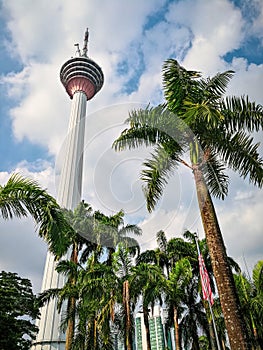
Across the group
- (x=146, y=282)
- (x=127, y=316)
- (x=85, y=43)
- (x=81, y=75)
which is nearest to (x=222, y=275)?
(x=127, y=316)

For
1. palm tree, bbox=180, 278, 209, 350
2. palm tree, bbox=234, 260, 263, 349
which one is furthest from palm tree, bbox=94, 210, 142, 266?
palm tree, bbox=234, 260, 263, 349

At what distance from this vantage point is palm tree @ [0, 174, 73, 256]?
884cm

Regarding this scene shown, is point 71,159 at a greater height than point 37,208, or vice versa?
point 71,159

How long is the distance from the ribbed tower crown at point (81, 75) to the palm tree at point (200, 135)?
157ft

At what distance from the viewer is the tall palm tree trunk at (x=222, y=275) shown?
23.3 feet

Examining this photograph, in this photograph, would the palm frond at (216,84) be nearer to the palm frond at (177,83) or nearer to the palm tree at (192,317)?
the palm frond at (177,83)

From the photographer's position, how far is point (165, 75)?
10.7m

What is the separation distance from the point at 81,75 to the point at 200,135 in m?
49.7

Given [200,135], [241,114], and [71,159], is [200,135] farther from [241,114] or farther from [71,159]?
[71,159]

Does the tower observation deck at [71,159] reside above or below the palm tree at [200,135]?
above

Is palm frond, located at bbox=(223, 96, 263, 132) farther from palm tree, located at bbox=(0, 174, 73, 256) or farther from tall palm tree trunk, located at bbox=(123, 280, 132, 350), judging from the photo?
tall palm tree trunk, located at bbox=(123, 280, 132, 350)

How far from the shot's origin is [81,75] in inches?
2211

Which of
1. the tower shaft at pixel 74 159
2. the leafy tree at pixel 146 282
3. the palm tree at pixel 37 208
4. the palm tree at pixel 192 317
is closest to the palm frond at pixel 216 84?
the palm tree at pixel 37 208

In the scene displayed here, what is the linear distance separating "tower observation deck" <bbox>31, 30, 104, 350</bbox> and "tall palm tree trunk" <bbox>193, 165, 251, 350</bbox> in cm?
2282
